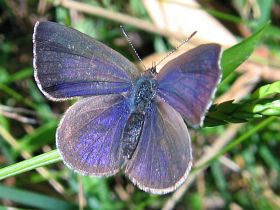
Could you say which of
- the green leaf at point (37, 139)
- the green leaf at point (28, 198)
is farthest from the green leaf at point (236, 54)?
the green leaf at point (37, 139)

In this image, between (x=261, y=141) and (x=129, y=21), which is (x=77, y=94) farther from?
(x=261, y=141)

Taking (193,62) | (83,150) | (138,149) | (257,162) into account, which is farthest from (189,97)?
(257,162)

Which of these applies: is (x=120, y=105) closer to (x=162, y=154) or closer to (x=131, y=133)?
(x=131, y=133)

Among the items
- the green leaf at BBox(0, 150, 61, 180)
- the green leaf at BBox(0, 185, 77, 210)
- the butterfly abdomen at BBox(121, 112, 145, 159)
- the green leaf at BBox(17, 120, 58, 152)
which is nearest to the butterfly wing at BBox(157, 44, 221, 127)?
the butterfly abdomen at BBox(121, 112, 145, 159)

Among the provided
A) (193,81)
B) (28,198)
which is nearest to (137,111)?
(193,81)

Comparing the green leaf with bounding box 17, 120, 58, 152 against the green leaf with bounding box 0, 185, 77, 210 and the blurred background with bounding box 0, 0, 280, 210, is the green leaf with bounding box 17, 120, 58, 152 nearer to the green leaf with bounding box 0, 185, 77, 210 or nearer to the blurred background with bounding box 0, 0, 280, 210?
the blurred background with bounding box 0, 0, 280, 210

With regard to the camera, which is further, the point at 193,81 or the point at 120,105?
the point at 120,105

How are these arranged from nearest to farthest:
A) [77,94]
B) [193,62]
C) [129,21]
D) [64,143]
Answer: [193,62] → [64,143] → [77,94] → [129,21]
